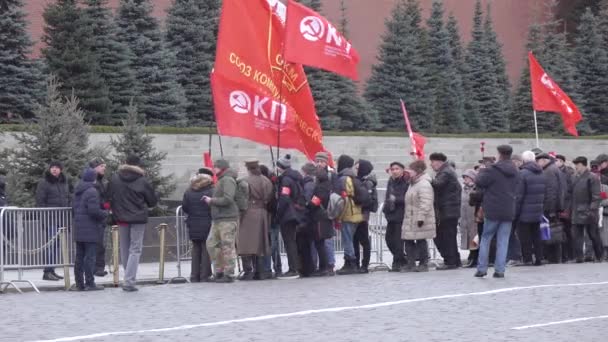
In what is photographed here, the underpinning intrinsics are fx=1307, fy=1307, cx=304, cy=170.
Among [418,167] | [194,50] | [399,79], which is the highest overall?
[194,50]

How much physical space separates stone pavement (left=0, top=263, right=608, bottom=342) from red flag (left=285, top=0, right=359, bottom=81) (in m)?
3.09

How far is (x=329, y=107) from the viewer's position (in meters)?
38.4

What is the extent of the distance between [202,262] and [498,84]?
31.6 m

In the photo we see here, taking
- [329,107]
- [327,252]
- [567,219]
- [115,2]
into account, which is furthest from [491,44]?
[327,252]

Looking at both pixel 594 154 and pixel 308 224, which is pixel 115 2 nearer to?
pixel 594 154

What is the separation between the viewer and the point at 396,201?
17578 mm

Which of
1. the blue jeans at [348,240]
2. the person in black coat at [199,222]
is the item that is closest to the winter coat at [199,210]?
the person in black coat at [199,222]

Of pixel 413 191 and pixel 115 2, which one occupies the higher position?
pixel 115 2

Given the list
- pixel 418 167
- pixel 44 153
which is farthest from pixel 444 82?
pixel 418 167

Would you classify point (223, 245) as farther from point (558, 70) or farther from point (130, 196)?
→ point (558, 70)

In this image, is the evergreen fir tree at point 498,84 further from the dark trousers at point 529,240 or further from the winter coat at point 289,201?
the winter coat at point 289,201

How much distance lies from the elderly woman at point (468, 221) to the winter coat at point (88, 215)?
5.89 meters

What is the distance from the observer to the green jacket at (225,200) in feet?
52.2

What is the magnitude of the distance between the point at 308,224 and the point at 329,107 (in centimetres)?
2166
